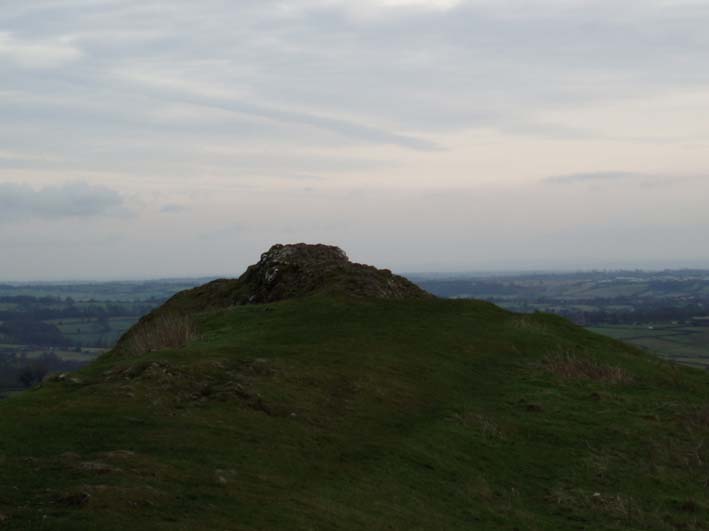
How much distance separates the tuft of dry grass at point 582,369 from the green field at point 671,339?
2222 inches

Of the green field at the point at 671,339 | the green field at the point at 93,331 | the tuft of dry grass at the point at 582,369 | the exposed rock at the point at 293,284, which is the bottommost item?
the green field at the point at 93,331

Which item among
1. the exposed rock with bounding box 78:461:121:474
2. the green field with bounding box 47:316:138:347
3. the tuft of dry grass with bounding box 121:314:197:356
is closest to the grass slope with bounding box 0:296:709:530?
the exposed rock with bounding box 78:461:121:474

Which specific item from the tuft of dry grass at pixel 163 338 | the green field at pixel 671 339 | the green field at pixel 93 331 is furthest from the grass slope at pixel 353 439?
the green field at pixel 93 331

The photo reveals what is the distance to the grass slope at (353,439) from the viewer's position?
1361cm

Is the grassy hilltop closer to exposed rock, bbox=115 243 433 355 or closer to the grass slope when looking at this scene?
the grass slope

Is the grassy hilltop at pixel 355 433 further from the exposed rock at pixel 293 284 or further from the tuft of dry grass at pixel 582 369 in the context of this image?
the exposed rock at pixel 293 284

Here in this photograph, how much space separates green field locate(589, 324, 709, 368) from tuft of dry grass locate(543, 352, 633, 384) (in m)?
56.4

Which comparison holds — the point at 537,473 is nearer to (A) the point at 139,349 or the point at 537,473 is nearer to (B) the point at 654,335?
(A) the point at 139,349

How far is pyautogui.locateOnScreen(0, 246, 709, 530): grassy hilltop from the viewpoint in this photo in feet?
45.0

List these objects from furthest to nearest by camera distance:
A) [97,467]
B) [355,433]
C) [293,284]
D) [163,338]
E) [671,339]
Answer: [671,339] → [293,284] → [163,338] → [355,433] → [97,467]

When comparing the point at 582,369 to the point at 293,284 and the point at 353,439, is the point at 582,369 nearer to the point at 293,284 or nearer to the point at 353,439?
the point at 293,284

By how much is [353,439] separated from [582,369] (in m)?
15.5

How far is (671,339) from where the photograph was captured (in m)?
117

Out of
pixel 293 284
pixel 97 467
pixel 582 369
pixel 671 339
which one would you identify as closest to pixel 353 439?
pixel 97 467
